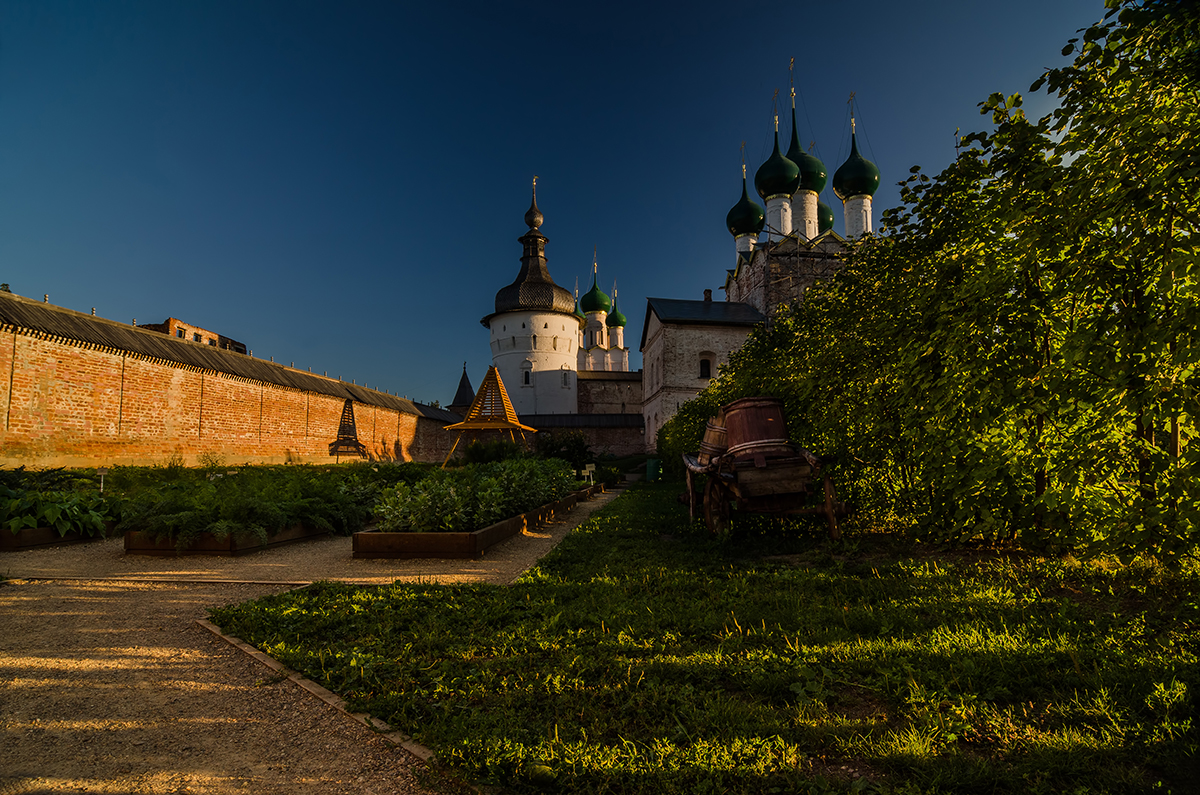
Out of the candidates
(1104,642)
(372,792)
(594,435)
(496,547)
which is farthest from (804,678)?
(594,435)

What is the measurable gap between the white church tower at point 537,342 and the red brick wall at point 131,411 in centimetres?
2132

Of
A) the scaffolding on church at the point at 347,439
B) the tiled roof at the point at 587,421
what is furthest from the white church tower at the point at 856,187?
the scaffolding on church at the point at 347,439

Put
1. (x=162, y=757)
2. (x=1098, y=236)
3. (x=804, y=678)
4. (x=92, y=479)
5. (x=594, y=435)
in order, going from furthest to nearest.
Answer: (x=594, y=435)
(x=92, y=479)
(x=1098, y=236)
(x=804, y=678)
(x=162, y=757)

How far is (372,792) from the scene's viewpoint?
2070 millimetres

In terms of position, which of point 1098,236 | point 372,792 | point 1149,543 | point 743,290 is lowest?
point 372,792

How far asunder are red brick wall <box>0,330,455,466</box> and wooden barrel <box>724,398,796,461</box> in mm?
15869

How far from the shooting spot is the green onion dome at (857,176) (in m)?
34.6

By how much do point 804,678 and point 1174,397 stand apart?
2.18 metres

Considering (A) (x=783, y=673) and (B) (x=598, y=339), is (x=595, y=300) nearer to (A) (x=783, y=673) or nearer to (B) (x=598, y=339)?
(B) (x=598, y=339)

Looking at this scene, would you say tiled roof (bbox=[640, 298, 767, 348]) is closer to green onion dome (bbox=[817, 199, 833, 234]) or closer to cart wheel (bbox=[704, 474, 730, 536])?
green onion dome (bbox=[817, 199, 833, 234])

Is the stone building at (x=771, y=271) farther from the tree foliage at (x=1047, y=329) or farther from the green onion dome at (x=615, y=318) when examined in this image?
the tree foliage at (x=1047, y=329)

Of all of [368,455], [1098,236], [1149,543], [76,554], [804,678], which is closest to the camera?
[804,678]

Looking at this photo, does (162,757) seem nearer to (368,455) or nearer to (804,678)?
(804,678)

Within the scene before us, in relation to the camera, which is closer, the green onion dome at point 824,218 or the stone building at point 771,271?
the stone building at point 771,271
